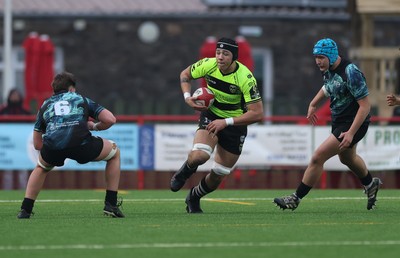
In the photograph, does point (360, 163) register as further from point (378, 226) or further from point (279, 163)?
point (279, 163)

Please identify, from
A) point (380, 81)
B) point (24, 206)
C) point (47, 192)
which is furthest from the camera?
point (380, 81)

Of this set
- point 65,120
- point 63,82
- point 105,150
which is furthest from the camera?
point 105,150

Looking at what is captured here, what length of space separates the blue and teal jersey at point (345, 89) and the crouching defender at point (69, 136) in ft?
7.97

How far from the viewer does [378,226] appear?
1234 centimetres

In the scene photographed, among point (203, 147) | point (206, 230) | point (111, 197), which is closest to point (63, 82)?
point (111, 197)

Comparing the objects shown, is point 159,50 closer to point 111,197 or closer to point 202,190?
point 202,190

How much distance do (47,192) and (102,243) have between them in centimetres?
914

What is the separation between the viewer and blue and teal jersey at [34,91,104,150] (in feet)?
43.0

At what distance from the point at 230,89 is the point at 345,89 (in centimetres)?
125

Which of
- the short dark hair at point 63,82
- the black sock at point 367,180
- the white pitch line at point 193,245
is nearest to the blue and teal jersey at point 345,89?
the black sock at point 367,180

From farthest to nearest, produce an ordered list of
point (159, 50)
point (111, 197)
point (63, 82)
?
point (159, 50)
point (111, 197)
point (63, 82)

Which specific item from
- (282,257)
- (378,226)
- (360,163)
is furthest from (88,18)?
(282,257)

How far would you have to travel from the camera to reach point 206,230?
11.9 metres

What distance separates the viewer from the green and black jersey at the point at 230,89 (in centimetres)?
1406
